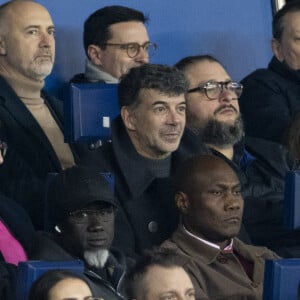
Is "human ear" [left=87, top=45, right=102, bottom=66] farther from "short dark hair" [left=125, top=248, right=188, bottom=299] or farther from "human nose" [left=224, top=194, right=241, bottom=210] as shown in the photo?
"short dark hair" [left=125, top=248, right=188, bottom=299]

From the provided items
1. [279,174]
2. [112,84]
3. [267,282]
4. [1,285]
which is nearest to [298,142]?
[279,174]

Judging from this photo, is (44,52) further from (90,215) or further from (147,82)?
(90,215)

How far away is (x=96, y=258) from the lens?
6727 millimetres

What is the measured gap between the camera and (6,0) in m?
8.93

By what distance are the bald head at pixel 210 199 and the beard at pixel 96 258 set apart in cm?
60

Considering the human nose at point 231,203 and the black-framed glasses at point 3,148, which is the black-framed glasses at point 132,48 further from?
the black-framed glasses at point 3,148

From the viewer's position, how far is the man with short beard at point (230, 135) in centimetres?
818

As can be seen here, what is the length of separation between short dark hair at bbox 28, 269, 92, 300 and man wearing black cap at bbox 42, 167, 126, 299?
0.80 metres

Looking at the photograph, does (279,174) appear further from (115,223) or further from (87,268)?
(87,268)

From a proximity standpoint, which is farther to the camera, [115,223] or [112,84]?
[112,84]

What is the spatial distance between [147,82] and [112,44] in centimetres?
83

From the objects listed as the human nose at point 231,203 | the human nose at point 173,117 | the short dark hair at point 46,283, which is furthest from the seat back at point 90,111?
the short dark hair at point 46,283

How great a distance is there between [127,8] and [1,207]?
2.02m

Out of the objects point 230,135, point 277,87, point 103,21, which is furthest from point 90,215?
point 277,87
